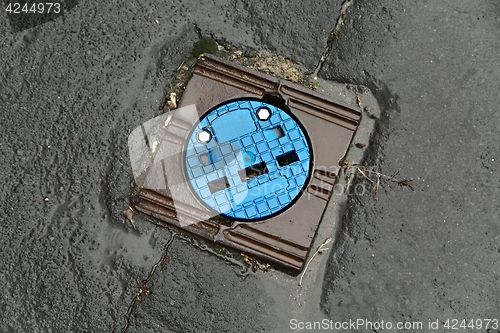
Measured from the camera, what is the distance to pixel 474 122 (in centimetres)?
209

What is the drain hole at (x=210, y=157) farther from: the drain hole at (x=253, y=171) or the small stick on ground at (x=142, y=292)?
the small stick on ground at (x=142, y=292)

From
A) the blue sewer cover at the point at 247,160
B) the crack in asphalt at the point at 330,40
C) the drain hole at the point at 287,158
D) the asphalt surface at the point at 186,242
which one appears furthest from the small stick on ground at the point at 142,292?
the crack in asphalt at the point at 330,40

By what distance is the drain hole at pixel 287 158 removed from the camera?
6.65ft

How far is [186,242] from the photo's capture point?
80.3 inches

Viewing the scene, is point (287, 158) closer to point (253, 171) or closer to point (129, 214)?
point (253, 171)

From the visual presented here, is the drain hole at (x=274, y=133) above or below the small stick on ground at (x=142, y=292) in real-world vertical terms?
above

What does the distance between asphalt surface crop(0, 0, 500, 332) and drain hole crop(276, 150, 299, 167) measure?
320 mm

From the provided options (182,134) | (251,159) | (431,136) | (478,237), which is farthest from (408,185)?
(182,134)

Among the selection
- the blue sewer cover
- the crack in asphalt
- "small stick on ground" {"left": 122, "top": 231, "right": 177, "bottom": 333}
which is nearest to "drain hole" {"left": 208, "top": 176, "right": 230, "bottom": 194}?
the blue sewer cover

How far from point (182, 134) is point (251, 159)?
1.08 ft

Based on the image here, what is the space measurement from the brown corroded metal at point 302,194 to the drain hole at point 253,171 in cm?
20

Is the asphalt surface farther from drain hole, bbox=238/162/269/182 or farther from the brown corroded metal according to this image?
drain hole, bbox=238/162/269/182

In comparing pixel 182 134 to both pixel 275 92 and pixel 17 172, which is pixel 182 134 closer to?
pixel 275 92

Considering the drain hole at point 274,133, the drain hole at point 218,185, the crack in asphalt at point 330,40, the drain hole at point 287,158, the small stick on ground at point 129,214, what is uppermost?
the crack in asphalt at point 330,40
